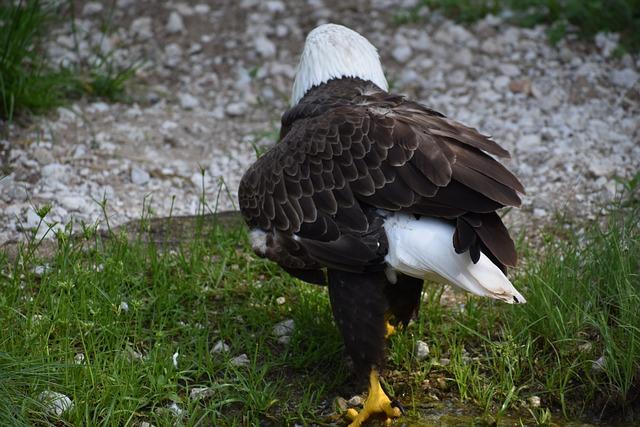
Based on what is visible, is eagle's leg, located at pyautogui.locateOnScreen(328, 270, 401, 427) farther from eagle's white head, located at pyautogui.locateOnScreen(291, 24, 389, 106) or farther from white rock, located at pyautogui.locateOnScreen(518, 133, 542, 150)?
white rock, located at pyautogui.locateOnScreen(518, 133, 542, 150)

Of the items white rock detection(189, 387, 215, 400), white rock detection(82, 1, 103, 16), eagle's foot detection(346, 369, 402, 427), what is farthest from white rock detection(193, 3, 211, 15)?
eagle's foot detection(346, 369, 402, 427)

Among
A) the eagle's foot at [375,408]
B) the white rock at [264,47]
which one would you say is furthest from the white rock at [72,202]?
the white rock at [264,47]

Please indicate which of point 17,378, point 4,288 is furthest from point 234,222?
point 17,378

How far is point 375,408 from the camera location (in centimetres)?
414

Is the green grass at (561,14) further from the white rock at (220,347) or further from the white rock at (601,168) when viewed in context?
the white rock at (220,347)

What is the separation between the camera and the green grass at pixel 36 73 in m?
6.08

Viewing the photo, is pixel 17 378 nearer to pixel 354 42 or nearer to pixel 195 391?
pixel 195 391

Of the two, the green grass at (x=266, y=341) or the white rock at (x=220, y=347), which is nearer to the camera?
the green grass at (x=266, y=341)

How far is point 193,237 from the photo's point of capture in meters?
5.34

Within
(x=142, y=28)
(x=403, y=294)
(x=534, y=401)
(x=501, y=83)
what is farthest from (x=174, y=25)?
(x=534, y=401)

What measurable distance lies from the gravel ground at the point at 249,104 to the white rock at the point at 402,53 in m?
0.01

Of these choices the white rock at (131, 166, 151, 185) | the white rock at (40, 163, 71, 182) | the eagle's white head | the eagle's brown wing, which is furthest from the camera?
the white rock at (131, 166, 151, 185)

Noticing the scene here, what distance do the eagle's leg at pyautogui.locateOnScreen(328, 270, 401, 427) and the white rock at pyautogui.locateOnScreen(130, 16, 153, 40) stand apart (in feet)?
13.2

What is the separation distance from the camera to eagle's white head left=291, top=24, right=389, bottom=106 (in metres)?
5.01
